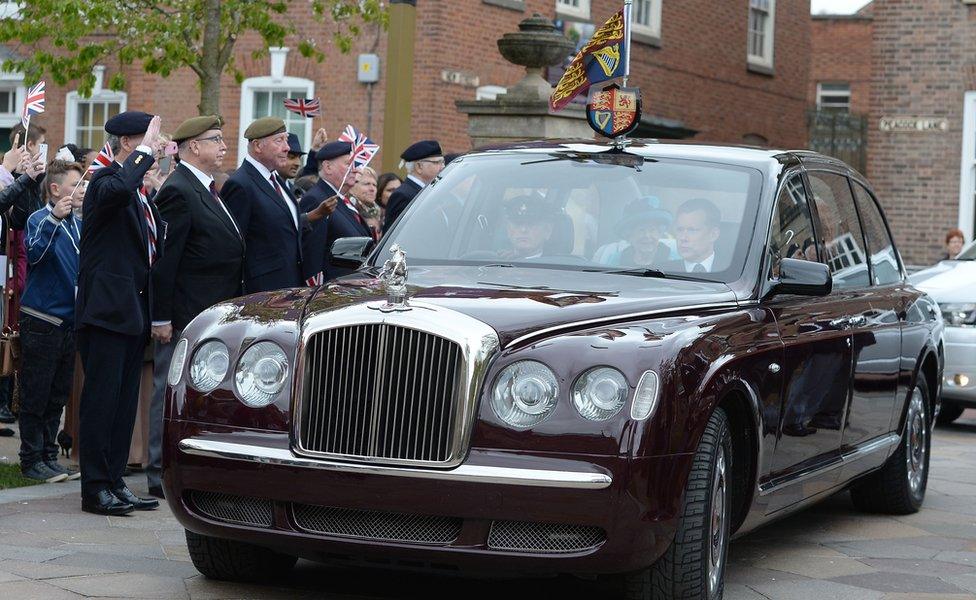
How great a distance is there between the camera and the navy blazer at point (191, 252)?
8.43 metres

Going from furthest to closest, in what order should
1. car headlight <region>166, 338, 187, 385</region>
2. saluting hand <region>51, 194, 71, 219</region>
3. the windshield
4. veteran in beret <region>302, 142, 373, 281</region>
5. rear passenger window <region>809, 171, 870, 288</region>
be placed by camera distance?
veteran in beret <region>302, 142, 373, 281</region>, saluting hand <region>51, 194, 71, 219</region>, rear passenger window <region>809, 171, 870, 288</region>, the windshield, car headlight <region>166, 338, 187, 385</region>

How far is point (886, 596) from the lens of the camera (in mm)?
6711

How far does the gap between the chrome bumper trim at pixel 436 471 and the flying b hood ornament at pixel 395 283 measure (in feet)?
1.89

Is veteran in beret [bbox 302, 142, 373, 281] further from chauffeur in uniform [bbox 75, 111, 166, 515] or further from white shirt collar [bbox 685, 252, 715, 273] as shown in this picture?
white shirt collar [bbox 685, 252, 715, 273]

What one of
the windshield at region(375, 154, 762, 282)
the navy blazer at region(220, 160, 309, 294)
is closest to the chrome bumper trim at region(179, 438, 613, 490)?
the windshield at region(375, 154, 762, 282)

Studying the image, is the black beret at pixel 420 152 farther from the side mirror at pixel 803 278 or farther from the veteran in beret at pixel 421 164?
the side mirror at pixel 803 278

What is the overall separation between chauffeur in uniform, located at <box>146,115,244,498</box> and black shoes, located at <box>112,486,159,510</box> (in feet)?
1.18

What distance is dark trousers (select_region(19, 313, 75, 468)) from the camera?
29.7 ft

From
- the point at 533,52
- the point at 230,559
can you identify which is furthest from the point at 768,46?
the point at 230,559

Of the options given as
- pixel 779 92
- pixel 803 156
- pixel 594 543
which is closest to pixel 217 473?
pixel 594 543

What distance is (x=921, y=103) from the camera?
2311 centimetres

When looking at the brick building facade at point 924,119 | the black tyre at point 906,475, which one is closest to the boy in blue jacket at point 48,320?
the black tyre at point 906,475

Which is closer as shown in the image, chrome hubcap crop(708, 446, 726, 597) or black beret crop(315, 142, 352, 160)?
chrome hubcap crop(708, 446, 726, 597)

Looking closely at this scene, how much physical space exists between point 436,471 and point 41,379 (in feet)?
14.4
